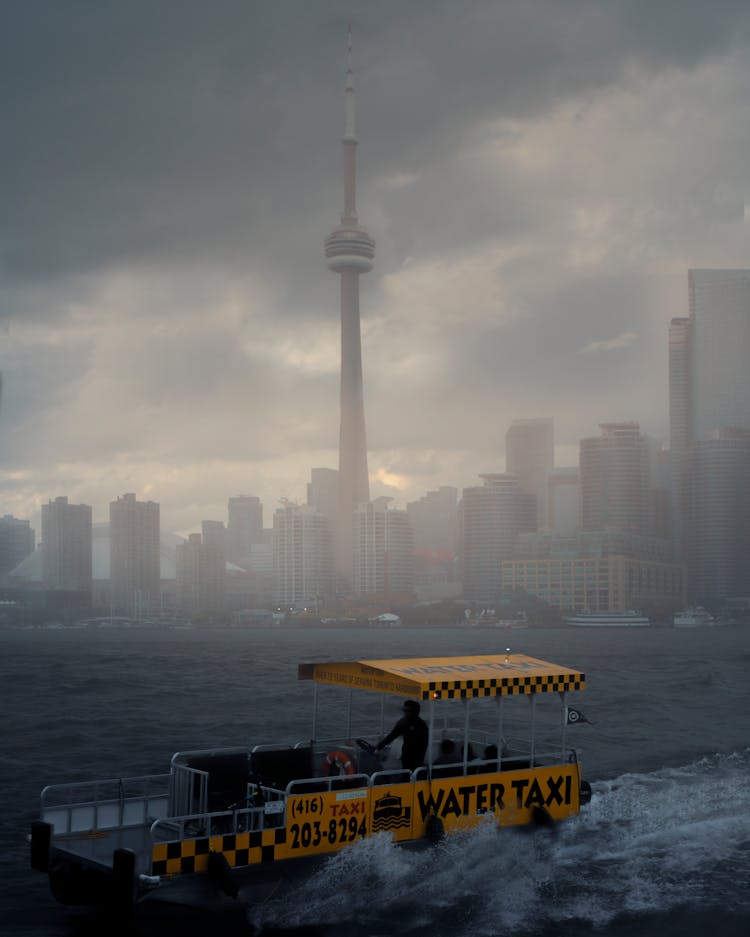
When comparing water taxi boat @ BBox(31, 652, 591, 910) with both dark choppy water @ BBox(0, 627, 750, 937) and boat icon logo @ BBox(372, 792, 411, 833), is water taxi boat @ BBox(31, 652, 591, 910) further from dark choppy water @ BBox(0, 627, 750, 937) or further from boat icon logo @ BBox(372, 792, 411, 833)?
dark choppy water @ BBox(0, 627, 750, 937)

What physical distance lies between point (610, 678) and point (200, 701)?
82.4ft


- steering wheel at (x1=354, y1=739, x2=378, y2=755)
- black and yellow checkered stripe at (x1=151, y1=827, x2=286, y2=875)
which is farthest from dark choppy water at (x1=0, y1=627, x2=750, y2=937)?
steering wheel at (x1=354, y1=739, x2=378, y2=755)

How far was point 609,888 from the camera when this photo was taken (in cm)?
1498

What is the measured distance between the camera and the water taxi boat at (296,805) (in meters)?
12.8

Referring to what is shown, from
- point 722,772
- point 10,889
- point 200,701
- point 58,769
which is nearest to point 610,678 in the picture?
point 200,701

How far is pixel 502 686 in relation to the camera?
15.4m

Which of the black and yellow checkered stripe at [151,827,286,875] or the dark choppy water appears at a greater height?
the black and yellow checkered stripe at [151,827,286,875]

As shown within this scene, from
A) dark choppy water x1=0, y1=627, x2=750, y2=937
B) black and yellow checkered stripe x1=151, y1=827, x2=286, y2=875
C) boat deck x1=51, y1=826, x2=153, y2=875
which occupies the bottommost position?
dark choppy water x1=0, y1=627, x2=750, y2=937

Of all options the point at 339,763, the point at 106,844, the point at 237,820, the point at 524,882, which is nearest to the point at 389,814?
the point at 339,763

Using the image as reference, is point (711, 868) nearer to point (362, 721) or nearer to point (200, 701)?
point (362, 721)

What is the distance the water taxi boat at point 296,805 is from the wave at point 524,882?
0.92 ft

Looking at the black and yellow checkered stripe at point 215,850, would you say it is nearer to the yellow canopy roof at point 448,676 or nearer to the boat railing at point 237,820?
the boat railing at point 237,820

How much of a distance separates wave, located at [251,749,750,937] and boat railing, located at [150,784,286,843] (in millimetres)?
963

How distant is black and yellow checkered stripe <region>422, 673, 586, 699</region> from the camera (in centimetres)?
1458
